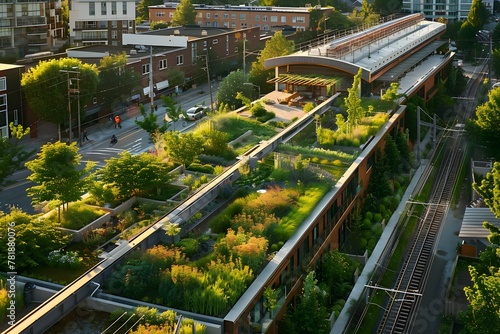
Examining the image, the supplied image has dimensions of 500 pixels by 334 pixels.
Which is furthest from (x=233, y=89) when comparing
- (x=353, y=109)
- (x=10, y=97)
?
(x=353, y=109)

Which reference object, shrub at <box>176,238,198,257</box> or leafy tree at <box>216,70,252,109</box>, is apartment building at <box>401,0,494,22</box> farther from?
shrub at <box>176,238,198,257</box>

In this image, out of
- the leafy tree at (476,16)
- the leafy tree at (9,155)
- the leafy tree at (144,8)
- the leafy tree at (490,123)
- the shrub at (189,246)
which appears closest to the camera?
the shrub at (189,246)

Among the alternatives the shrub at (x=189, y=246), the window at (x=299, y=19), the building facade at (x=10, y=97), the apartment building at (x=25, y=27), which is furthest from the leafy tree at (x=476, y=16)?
the shrub at (x=189, y=246)

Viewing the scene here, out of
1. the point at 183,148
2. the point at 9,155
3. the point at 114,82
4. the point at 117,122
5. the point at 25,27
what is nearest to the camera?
the point at 183,148

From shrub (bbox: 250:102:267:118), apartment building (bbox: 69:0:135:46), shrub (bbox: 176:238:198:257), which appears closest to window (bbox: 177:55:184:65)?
apartment building (bbox: 69:0:135:46)

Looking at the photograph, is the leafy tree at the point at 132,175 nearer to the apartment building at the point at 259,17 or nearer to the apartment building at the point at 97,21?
the apartment building at the point at 97,21

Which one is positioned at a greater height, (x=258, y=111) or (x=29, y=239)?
(x=258, y=111)

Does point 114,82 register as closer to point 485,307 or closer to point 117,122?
point 117,122

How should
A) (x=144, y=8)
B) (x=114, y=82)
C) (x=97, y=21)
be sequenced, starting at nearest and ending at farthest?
(x=114, y=82)
(x=97, y=21)
(x=144, y=8)
